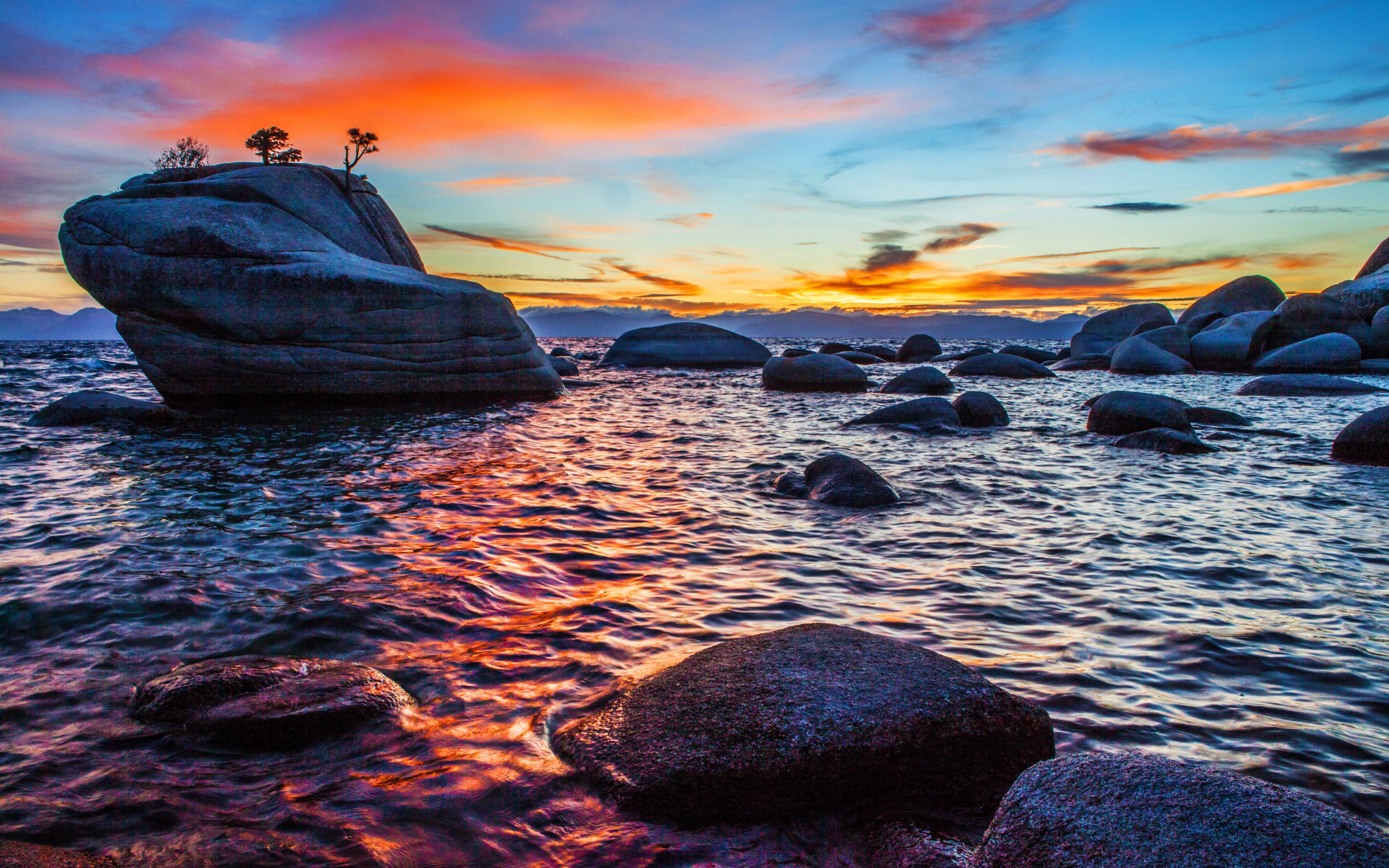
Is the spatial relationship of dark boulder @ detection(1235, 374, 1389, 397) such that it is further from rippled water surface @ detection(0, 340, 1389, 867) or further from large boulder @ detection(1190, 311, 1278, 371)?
large boulder @ detection(1190, 311, 1278, 371)

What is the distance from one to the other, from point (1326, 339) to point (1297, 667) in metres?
24.9

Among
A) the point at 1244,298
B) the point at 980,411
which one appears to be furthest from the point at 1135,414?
the point at 1244,298

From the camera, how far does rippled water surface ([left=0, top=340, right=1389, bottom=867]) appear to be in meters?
2.29

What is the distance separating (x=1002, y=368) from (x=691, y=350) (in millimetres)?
11930

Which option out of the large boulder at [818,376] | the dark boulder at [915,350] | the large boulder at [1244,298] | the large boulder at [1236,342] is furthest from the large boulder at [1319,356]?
the large boulder at [818,376]

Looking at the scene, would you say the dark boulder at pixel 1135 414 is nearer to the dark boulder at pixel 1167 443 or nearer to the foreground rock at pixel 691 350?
the dark boulder at pixel 1167 443

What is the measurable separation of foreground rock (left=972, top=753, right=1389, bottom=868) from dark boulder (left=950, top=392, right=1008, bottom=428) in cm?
1011

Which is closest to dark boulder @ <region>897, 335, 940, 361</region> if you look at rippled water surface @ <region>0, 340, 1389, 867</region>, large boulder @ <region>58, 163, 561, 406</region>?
large boulder @ <region>58, 163, 561, 406</region>

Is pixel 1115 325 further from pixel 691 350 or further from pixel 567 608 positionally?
pixel 567 608

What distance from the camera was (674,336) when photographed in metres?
29.4

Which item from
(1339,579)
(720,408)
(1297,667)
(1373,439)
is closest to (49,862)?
(1297,667)

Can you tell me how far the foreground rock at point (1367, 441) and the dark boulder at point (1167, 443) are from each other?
1.20 m

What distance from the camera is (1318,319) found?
23828mm

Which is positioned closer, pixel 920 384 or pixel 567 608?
pixel 567 608
